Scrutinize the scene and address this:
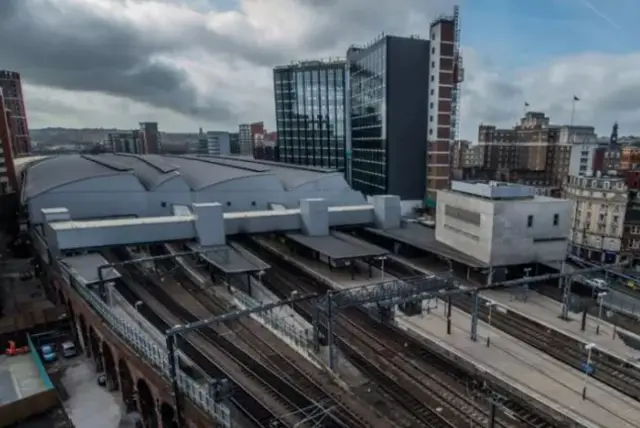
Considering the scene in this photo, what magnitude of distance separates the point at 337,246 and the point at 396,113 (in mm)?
45814

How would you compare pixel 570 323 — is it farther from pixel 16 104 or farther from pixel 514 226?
pixel 16 104

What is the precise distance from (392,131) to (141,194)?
163 feet

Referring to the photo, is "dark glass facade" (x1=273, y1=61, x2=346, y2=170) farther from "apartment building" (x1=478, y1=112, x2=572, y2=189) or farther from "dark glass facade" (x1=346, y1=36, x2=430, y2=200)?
"apartment building" (x1=478, y1=112, x2=572, y2=189)

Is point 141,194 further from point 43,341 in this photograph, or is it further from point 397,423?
point 397,423

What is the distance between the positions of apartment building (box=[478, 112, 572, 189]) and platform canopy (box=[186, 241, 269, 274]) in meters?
81.2

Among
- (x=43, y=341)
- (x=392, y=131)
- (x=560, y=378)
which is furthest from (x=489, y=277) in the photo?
(x=392, y=131)

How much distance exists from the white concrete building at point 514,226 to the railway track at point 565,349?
6.67m

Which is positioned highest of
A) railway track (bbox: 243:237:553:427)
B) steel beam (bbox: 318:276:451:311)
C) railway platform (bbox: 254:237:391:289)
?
steel beam (bbox: 318:276:451:311)

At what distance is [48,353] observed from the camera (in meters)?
36.2

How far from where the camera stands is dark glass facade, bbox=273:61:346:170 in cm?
10981

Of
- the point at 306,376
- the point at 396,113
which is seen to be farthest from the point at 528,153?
the point at 306,376

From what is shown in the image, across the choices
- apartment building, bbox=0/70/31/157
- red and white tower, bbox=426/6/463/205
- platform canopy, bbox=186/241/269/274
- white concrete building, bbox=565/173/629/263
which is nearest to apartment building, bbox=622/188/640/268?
white concrete building, bbox=565/173/629/263

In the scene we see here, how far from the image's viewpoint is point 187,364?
25.7 m

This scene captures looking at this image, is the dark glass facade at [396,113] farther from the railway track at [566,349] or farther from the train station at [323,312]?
the railway track at [566,349]
